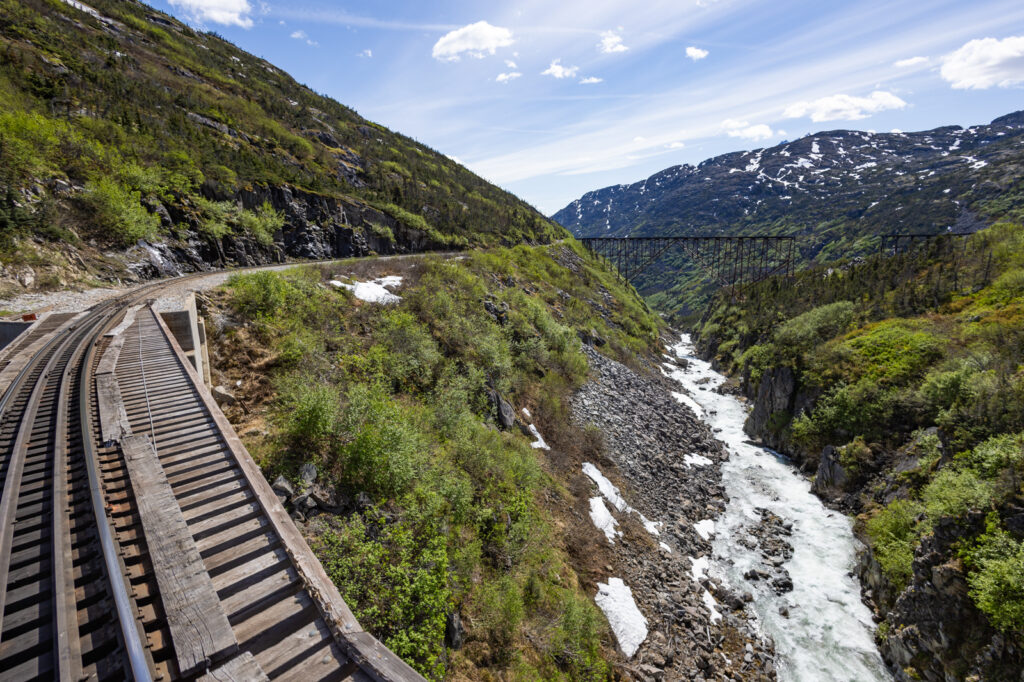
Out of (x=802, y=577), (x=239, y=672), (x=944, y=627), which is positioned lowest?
(x=802, y=577)

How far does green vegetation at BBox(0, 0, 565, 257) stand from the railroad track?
16545mm

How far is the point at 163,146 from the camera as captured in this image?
29312 millimetres

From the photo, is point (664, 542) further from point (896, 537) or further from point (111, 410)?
point (111, 410)

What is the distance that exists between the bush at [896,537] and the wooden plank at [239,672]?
781 inches

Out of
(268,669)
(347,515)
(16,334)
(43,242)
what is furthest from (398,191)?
A: (268,669)

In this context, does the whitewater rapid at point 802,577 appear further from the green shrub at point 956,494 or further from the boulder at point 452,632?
the boulder at point 452,632

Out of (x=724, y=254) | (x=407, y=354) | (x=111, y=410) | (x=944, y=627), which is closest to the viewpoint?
(x=111, y=410)

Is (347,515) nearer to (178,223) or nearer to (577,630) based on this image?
(577,630)

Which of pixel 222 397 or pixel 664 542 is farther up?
pixel 222 397

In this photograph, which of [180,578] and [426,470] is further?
[426,470]

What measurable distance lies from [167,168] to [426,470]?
31.0 meters

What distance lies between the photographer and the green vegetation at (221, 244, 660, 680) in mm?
7043

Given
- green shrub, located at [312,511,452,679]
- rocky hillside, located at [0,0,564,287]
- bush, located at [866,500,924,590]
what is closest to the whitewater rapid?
bush, located at [866,500,924,590]

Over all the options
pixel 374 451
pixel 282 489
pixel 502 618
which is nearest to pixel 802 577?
pixel 502 618
